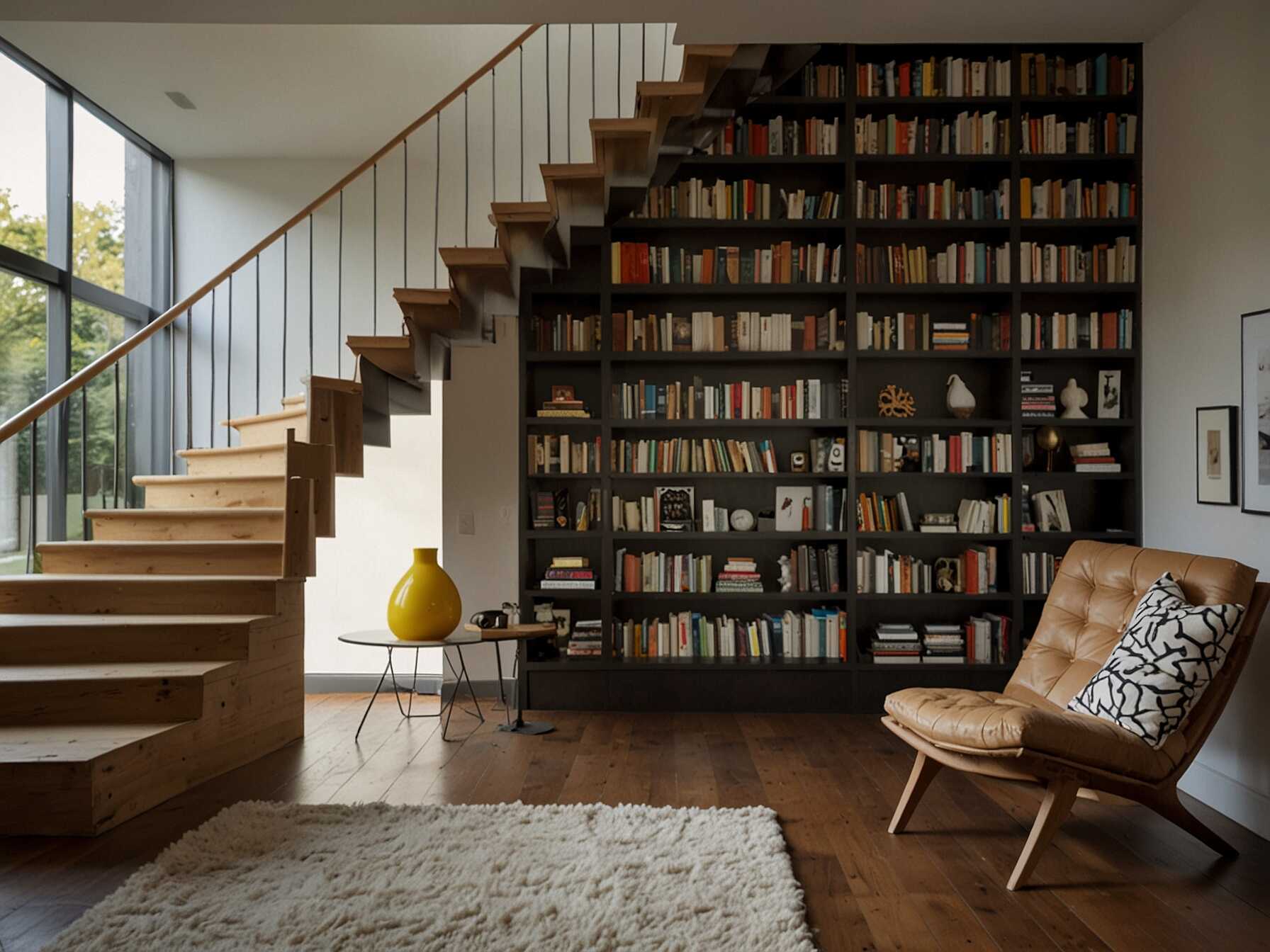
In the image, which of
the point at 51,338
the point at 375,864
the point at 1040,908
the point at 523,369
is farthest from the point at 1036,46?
the point at 51,338

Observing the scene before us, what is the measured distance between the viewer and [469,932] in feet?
8.43

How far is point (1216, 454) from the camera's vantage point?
4152 millimetres

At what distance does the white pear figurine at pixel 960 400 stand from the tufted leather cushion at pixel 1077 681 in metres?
1.37

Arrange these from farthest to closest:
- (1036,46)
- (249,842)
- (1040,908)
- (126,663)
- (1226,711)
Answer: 1. (1036,46)
2. (126,663)
3. (1226,711)
4. (249,842)
5. (1040,908)

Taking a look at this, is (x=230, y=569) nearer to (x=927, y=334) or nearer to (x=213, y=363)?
(x=213, y=363)

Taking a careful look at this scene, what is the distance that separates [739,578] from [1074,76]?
311 cm

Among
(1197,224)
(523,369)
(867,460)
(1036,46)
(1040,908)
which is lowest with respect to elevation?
(1040,908)

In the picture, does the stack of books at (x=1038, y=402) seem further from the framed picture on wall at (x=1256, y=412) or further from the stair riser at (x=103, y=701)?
the stair riser at (x=103, y=701)

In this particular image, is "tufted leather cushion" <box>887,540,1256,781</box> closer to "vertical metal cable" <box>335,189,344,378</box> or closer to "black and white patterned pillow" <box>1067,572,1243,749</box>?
"black and white patterned pillow" <box>1067,572,1243,749</box>

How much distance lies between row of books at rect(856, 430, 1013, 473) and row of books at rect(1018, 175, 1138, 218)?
1.17 m

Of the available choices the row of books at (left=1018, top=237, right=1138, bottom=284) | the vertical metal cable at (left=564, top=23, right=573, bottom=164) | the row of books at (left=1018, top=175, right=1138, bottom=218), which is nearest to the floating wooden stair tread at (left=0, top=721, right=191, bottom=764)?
the vertical metal cable at (left=564, top=23, right=573, bottom=164)

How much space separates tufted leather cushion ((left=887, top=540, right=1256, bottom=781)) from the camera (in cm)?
293

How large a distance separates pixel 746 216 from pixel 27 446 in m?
3.96

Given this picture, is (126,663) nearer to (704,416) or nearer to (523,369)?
(523,369)
